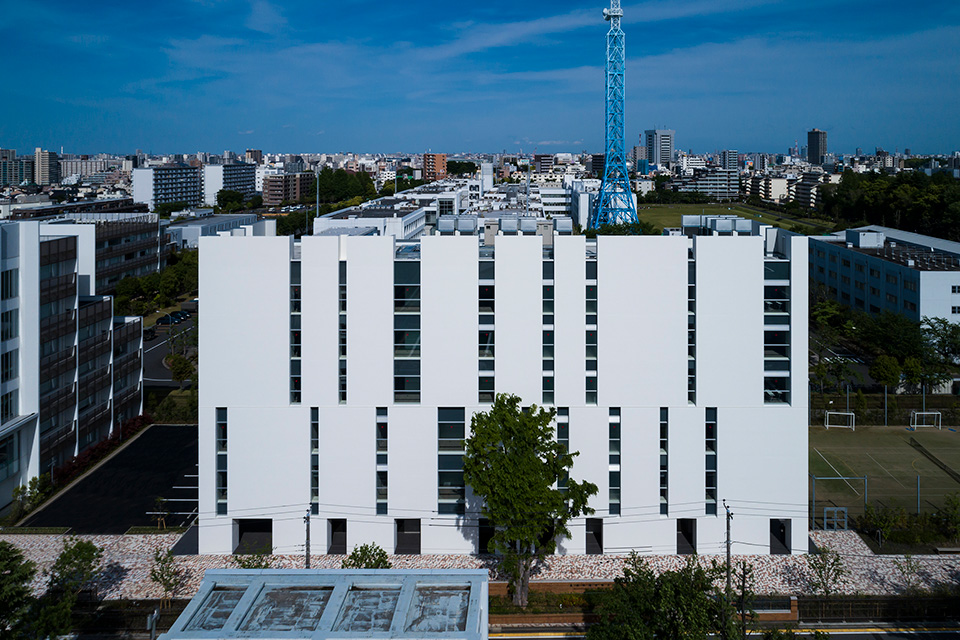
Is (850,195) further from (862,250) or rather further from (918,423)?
(918,423)

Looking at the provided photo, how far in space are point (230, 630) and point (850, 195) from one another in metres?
70.5

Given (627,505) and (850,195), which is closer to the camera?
(627,505)

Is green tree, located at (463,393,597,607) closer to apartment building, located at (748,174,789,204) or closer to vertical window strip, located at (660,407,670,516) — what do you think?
vertical window strip, located at (660,407,670,516)

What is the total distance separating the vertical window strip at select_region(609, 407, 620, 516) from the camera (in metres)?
14.9

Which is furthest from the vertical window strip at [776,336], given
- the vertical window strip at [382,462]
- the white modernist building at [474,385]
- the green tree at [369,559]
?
the green tree at [369,559]

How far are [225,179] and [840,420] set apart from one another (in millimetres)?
85678

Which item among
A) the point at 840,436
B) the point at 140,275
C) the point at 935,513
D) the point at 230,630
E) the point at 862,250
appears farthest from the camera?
the point at 140,275

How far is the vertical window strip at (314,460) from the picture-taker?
14.9 metres

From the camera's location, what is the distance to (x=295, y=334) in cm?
1505

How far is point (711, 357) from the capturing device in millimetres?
14891

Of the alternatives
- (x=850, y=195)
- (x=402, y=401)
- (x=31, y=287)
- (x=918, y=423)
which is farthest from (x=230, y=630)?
(x=850, y=195)

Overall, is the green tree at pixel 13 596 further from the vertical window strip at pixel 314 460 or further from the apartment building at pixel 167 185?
the apartment building at pixel 167 185

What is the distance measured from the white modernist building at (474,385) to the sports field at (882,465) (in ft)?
12.7

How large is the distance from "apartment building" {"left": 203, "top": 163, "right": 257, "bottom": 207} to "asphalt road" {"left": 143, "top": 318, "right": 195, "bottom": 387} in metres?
57.9
